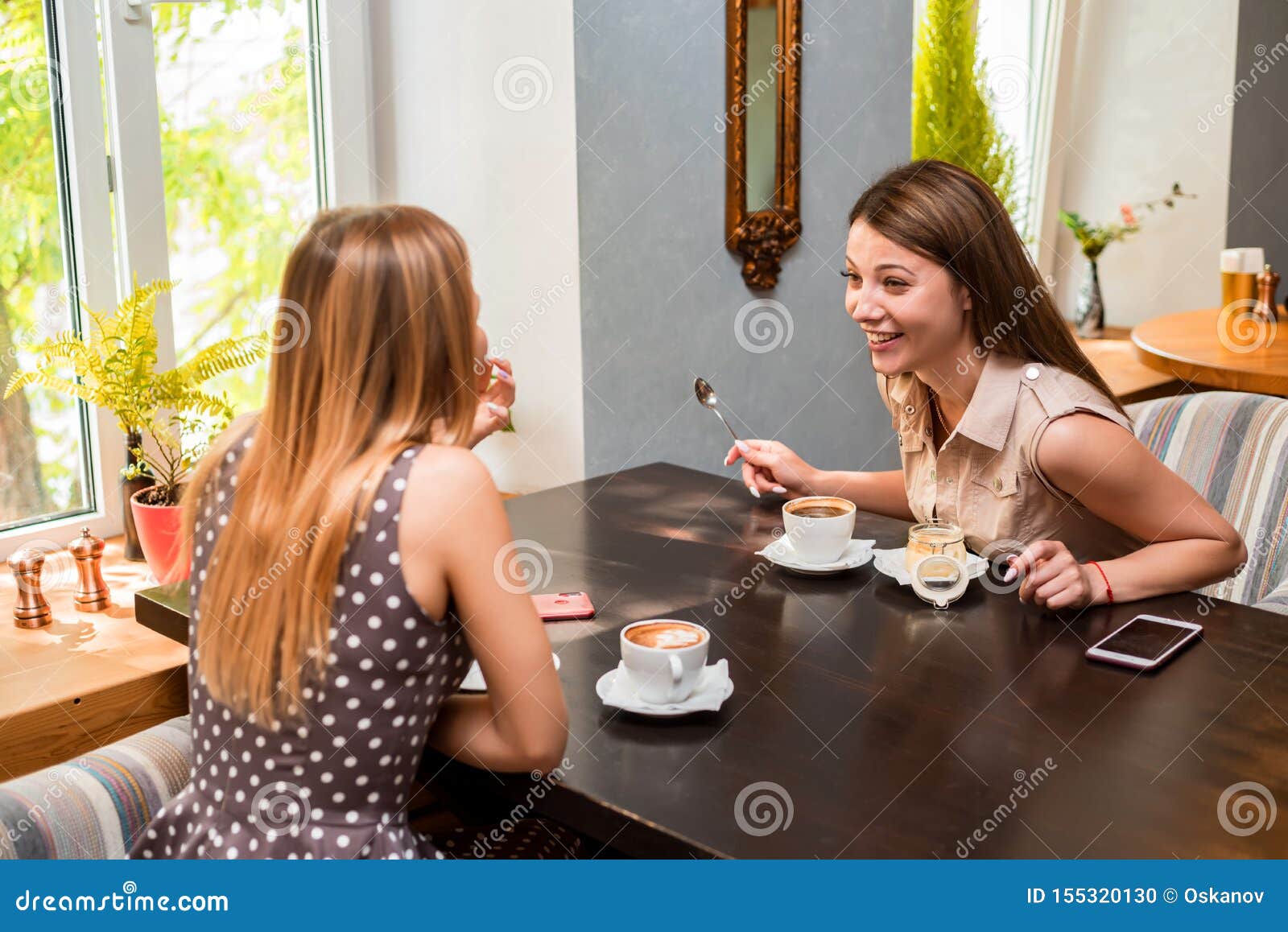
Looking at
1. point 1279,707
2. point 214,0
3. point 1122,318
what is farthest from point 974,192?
point 1122,318

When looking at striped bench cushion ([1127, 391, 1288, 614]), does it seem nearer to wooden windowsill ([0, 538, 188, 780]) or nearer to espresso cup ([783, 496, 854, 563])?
espresso cup ([783, 496, 854, 563])

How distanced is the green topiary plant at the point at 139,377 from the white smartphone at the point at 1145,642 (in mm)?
1801

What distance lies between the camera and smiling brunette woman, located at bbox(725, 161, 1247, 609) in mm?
1612

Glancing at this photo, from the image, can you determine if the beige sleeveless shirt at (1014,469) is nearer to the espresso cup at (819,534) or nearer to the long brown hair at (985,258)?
the long brown hair at (985,258)

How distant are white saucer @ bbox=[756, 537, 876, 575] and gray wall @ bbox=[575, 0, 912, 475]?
1.21m

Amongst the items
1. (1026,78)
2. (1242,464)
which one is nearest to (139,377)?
(1242,464)

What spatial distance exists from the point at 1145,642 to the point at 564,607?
715 mm

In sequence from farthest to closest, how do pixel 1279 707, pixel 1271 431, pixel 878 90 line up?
pixel 878 90, pixel 1271 431, pixel 1279 707

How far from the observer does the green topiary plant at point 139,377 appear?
7.75 ft

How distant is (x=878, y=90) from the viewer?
3385 mm

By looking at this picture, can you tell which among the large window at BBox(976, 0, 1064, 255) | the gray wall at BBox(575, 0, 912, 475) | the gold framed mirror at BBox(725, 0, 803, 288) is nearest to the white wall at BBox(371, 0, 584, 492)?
the gray wall at BBox(575, 0, 912, 475)

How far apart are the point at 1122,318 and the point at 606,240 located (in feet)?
11.7
